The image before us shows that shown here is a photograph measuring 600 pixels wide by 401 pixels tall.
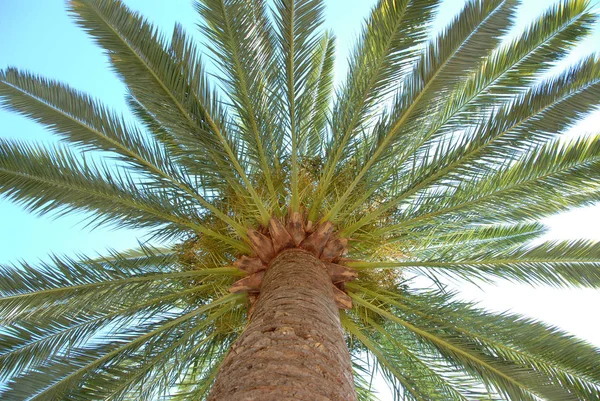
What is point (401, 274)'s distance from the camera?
5.89 metres

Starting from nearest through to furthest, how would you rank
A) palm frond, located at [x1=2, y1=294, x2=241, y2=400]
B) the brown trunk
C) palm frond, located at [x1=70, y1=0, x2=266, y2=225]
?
the brown trunk
palm frond, located at [x1=2, y1=294, x2=241, y2=400]
palm frond, located at [x1=70, y1=0, x2=266, y2=225]

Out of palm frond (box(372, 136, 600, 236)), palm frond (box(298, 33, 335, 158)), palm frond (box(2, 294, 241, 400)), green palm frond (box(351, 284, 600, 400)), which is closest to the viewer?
palm frond (box(2, 294, 241, 400))

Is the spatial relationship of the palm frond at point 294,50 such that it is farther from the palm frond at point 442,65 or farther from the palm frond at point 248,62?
the palm frond at point 442,65

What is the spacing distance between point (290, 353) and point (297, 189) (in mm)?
2556

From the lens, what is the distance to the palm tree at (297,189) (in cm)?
484

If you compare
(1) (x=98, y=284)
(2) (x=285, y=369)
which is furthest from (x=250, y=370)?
(1) (x=98, y=284)

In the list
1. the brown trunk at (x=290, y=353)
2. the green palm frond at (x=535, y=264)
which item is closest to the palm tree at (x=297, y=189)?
the green palm frond at (x=535, y=264)

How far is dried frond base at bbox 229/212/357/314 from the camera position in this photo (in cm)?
497

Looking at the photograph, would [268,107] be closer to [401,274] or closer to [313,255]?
[313,255]

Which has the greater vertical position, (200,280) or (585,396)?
(200,280)

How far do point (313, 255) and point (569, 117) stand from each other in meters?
2.94

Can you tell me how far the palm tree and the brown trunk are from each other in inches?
22.9

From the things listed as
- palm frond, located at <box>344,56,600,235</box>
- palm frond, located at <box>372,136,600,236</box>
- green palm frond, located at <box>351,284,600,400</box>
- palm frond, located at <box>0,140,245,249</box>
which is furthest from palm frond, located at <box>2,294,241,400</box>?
palm frond, located at <box>344,56,600,235</box>

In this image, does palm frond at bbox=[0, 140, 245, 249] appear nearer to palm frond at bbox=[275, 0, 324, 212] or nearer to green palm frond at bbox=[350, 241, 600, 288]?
palm frond at bbox=[275, 0, 324, 212]
